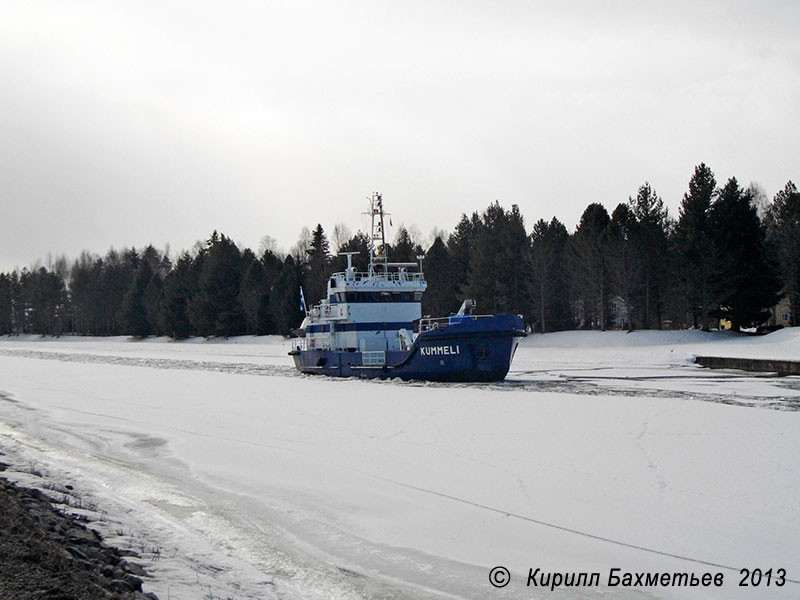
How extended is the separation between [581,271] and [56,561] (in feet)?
181

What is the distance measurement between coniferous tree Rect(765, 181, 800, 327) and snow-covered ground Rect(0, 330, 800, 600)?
2815cm

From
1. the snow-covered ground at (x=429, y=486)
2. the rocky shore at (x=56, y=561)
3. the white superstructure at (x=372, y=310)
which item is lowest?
the snow-covered ground at (x=429, y=486)

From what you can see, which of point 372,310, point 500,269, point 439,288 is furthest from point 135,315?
point 372,310

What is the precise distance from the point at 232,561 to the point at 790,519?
6248 mm

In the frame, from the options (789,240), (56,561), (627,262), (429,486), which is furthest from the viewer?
(627,262)

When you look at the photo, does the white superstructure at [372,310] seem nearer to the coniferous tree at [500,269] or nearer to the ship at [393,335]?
the ship at [393,335]

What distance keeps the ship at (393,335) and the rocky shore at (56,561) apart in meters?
20.9

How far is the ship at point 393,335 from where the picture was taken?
93.9ft

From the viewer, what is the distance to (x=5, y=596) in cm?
502

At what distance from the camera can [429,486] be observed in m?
11.0

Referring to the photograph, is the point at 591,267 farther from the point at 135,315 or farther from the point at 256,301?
the point at 135,315

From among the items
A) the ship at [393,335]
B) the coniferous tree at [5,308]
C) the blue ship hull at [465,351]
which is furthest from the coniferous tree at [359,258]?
the coniferous tree at [5,308]

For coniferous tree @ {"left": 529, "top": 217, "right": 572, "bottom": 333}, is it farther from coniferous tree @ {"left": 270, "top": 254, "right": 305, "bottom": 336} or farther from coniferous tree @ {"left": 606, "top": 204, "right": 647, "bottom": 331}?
coniferous tree @ {"left": 270, "top": 254, "right": 305, "bottom": 336}

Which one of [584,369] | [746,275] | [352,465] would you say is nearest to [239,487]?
[352,465]
